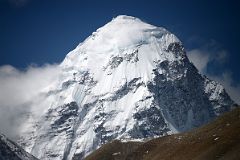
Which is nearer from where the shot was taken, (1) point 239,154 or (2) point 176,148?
(1) point 239,154

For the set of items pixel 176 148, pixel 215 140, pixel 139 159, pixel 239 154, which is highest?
pixel 139 159

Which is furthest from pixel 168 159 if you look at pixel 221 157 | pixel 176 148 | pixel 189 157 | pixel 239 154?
pixel 239 154

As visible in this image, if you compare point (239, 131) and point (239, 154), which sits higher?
Result: point (239, 131)

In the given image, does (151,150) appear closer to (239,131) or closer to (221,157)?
(239,131)

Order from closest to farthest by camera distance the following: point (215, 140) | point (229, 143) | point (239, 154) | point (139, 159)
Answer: point (239, 154) < point (229, 143) < point (215, 140) < point (139, 159)

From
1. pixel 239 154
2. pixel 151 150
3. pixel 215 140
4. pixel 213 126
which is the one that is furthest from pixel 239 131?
pixel 151 150

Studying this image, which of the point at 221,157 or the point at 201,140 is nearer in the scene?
the point at 221,157

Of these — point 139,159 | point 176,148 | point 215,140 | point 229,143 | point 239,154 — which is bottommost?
point 239,154

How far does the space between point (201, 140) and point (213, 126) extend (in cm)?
1863

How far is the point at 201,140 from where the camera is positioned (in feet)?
481

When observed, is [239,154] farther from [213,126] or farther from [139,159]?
[139,159]

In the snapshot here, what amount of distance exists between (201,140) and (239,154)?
50.6 meters

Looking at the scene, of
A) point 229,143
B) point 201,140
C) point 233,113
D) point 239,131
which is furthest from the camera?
point 233,113

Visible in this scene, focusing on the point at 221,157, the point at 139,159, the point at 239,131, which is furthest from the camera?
the point at 139,159
